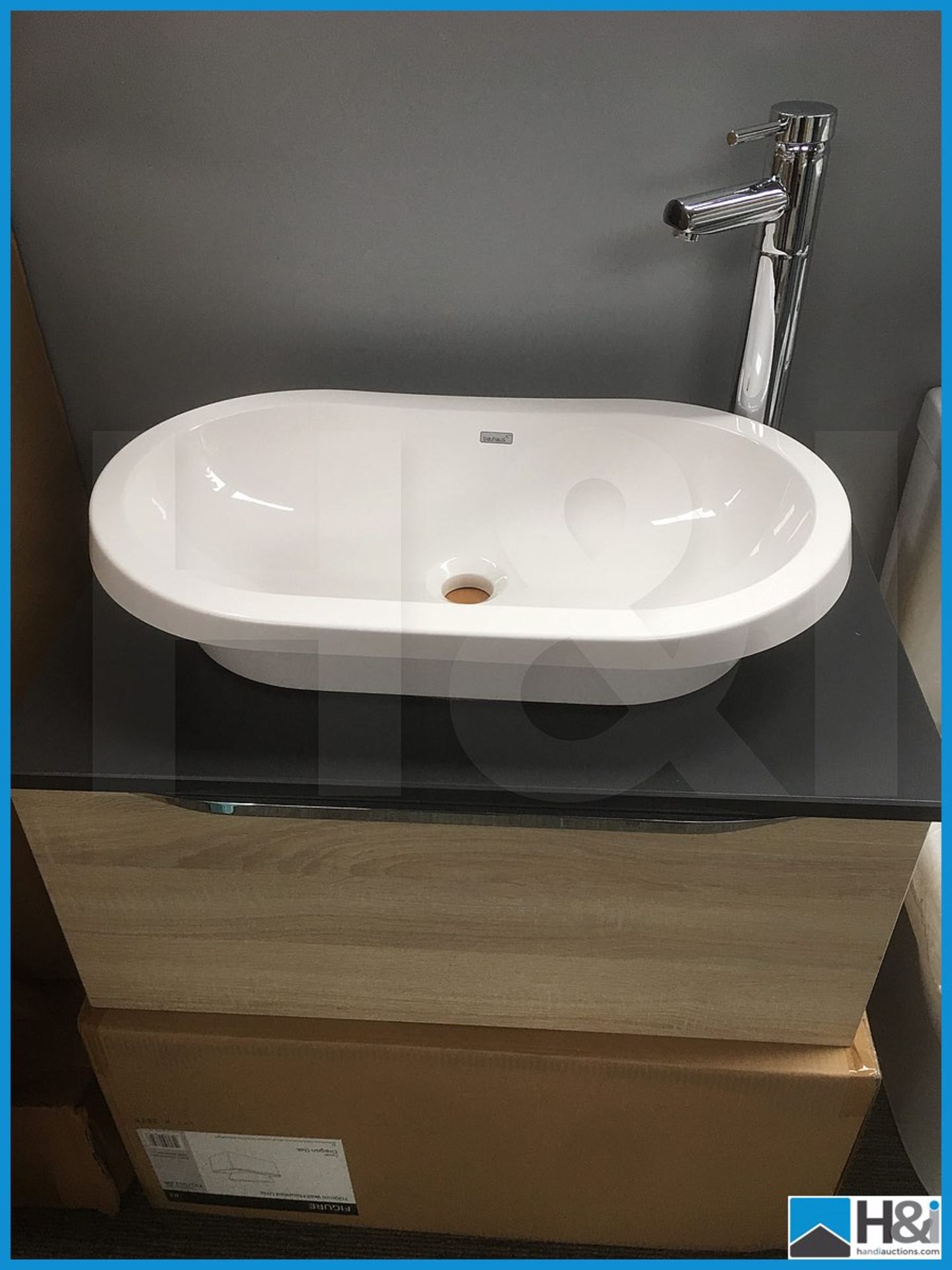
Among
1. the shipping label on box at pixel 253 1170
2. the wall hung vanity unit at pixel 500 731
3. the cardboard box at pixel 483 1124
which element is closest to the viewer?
the wall hung vanity unit at pixel 500 731

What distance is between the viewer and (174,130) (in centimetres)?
92

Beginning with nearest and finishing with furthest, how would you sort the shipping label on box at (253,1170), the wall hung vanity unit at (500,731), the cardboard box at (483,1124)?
the wall hung vanity unit at (500,731), the cardboard box at (483,1124), the shipping label on box at (253,1170)

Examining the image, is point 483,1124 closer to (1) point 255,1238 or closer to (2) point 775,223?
(1) point 255,1238

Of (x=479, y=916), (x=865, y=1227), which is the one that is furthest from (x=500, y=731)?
(x=865, y=1227)

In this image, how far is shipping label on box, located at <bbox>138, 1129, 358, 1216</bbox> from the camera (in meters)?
0.97

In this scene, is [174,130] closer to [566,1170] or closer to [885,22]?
[885,22]

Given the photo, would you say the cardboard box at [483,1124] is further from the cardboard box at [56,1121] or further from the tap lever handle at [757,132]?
the tap lever handle at [757,132]

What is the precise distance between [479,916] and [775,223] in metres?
0.58

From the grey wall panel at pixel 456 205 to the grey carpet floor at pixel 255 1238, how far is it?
0.68 metres

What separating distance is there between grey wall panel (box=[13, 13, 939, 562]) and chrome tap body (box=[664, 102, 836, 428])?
0.25 ft

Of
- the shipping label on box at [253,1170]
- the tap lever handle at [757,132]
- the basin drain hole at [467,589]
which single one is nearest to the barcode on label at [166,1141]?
the shipping label on box at [253,1170]

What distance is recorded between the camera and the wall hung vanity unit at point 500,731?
2.35 ft

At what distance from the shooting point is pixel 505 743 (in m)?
0.75

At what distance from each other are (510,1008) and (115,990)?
1.05 ft
